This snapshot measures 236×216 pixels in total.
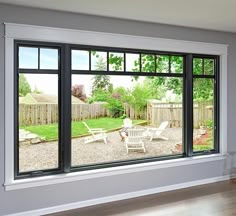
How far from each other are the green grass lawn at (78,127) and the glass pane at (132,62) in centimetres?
83

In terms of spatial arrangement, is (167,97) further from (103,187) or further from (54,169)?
(54,169)

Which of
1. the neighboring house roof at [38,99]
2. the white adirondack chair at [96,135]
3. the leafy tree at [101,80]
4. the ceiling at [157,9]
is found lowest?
the white adirondack chair at [96,135]

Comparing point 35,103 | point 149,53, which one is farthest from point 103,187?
point 149,53

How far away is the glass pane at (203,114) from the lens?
19.9 ft

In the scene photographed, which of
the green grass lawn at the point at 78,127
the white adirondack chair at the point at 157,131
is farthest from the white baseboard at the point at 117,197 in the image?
the green grass lawn at the point at 78,127

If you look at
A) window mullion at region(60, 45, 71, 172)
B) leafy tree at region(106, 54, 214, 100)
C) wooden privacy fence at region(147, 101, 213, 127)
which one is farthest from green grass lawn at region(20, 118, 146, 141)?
leafy tree at region(106, 54, 214, 100)

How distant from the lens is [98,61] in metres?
5.07

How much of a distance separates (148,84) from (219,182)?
87.9 inches

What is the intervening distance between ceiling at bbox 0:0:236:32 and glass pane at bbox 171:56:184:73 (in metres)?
0.72

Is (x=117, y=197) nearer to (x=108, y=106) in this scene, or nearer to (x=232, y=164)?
(x=108, y=106)

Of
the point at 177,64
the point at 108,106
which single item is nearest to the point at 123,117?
the point at 108,106

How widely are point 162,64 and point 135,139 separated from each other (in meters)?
1.34

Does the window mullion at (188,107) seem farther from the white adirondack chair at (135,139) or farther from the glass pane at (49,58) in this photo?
the glass pane at (49,58)

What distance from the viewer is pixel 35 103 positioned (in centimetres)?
462
